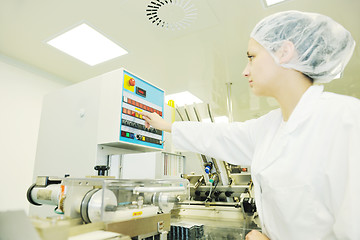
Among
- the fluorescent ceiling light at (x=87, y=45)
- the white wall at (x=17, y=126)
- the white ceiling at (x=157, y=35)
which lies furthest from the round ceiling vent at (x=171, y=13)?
the white wall at (x=17, y=126)

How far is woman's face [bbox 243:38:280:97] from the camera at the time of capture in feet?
2.84

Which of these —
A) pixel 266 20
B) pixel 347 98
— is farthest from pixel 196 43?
pixel 347 98

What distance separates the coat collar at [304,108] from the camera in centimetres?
78

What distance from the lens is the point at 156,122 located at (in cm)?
117

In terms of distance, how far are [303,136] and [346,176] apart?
0.54ft

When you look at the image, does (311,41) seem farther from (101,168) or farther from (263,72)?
(101,168)

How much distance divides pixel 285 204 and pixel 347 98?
1.24 ft

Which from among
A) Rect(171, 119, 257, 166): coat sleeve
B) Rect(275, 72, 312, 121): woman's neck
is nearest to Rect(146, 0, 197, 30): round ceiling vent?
Rect(171, 119, 257, 166): coat sleeve

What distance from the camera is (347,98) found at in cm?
73

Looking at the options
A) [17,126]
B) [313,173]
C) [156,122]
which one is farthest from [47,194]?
[17,126]

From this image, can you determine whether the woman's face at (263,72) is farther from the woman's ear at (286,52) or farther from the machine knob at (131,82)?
the machine knob at (131,82)

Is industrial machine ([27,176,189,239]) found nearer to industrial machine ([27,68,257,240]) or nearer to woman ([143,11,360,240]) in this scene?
industrial machine ([27,68,257,240])

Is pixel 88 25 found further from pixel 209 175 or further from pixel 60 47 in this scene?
pixel 209 175

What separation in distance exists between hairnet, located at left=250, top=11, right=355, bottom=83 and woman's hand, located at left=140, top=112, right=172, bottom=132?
21.6 inches
